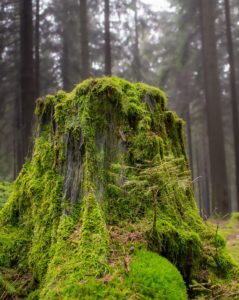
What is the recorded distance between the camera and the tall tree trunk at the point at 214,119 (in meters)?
11.7

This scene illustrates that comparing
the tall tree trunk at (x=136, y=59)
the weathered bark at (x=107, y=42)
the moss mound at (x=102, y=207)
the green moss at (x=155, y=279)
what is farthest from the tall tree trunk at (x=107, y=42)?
the green moss at (x=155, y=279)

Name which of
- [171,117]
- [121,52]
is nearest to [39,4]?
[121,52]

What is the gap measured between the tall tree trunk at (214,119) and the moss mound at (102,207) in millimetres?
8077

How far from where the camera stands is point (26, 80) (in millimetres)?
12453

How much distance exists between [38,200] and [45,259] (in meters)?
0.70

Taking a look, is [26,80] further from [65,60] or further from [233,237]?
[65,60]

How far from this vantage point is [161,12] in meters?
26.3

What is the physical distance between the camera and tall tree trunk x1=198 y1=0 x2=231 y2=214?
1169 cm

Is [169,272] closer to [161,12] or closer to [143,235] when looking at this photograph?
[143,235]

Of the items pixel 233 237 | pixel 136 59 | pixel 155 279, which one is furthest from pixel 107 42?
pixel 155 279

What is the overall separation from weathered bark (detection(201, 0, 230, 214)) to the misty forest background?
0.11ft

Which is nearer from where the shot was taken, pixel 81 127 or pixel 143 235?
pixel 143 235

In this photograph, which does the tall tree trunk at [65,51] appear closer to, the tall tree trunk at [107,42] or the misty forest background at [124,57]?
the misty forest background at [124,57]

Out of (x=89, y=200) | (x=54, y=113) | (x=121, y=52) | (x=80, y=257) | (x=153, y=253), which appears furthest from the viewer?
(x=121, y=52)
